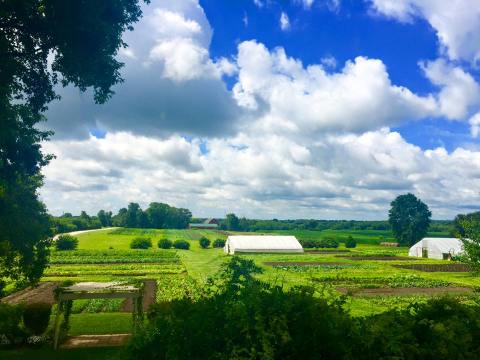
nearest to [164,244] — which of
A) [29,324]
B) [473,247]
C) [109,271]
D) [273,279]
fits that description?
[109,271]

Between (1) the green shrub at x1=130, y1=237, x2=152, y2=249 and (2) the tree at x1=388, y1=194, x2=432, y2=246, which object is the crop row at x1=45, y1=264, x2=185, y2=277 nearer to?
(1) the green shrub at x1=130, y1=237, x2=152, y2=249

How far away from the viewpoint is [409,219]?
350 feet

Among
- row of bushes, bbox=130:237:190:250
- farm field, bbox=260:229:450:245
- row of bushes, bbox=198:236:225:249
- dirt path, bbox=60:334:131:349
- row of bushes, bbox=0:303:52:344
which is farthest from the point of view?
farm field, bbox=260:229:450:245

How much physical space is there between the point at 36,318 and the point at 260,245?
6180cm

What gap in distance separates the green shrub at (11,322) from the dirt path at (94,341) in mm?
1702

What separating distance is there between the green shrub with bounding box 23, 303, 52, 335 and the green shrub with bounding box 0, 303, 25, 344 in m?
0.34

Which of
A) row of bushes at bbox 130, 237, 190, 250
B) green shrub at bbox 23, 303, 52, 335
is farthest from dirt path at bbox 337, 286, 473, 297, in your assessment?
row of bushes at bbox 130, 237, 190, 250

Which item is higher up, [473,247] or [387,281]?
[473,247]

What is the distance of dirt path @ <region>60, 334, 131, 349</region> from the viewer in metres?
14.3

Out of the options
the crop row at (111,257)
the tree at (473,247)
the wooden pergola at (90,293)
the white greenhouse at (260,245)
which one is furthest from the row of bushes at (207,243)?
the wooden pergola at (90,293)

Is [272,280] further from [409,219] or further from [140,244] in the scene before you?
[409,219]

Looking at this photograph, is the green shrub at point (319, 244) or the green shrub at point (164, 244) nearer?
the green shrub at point (164, 244)

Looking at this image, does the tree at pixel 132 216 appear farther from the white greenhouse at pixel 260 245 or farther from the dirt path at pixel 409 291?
the dirt path at pixel 409 291

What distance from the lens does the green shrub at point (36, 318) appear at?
14812 millimetres
